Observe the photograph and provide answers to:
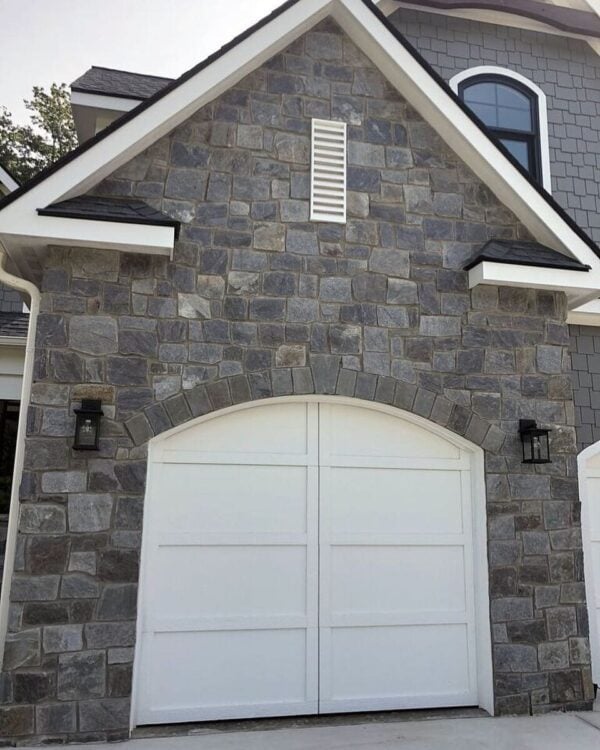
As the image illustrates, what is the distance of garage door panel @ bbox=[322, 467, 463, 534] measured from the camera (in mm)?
5121

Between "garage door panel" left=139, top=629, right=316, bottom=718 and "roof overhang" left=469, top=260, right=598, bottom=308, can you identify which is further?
"roof overhang" left=469, top=260, right=598, bottom=308

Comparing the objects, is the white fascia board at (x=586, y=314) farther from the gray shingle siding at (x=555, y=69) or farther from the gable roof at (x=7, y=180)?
the gable roof at (x=7, y=180)

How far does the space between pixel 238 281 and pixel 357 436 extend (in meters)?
1.62

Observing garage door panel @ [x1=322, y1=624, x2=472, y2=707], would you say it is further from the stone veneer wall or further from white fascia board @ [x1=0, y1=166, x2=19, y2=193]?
white fascia board @ [x1=0, y1=166, x2=19, y2=193]

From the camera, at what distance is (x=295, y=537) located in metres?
4.96

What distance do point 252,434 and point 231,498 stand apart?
534 mm

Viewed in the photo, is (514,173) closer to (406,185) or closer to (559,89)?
(406,185)

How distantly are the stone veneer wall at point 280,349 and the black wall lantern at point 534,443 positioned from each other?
8 cm

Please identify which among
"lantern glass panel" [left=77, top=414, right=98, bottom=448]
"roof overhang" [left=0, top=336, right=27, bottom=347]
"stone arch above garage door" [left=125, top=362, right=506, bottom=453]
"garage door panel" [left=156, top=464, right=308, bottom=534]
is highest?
"roof overhang" [left=0, top=336, right=27, bottom=347]

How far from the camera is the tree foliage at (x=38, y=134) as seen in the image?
712 inches

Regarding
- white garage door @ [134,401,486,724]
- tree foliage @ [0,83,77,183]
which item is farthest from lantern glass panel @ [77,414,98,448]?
tree foliage @ [0,83,77,183]

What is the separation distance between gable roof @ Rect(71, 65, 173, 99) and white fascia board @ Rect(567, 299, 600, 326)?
5.35 meters

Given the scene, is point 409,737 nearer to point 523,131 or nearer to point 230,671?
point 230,671

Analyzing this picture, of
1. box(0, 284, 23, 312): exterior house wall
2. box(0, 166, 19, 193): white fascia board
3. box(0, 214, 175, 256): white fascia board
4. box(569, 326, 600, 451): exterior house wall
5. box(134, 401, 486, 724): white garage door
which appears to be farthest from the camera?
box(0, 166, 19, 193): white fascia board
